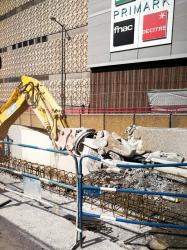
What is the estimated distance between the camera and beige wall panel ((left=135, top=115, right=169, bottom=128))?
12.8 m

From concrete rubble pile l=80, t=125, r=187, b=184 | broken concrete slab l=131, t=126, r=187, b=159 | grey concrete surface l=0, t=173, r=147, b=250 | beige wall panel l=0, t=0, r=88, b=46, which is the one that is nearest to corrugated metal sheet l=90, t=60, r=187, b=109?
beige wall panel l=0, t=0, r=88, b=46

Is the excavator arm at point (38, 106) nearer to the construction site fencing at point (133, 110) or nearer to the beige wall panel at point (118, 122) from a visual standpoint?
the beige wall panel at point (118, 122)

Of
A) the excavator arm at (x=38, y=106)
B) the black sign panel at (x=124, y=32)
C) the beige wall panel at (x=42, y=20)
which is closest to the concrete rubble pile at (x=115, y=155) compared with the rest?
the excavator arm at (x=38, y=106)

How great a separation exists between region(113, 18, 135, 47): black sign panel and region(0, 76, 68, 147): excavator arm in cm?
1066

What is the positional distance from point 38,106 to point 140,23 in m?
11.3

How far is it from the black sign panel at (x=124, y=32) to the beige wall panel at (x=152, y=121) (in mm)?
7169

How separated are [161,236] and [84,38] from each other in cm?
1971

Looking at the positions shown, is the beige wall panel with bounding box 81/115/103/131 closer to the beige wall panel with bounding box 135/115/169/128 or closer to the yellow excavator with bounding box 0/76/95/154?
the beige wall panel with bounding box 135/115/169/128

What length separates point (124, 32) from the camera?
18.3 m

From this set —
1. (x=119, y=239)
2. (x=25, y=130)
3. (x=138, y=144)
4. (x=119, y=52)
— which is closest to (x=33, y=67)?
(x=119, y=52)

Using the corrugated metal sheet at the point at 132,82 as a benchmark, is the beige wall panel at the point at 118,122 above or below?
below

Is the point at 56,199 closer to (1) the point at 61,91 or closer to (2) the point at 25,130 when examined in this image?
(2) the point at 25,130

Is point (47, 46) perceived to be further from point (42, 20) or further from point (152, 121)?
point (152, 121)

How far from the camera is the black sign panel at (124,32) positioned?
59.1 ft
